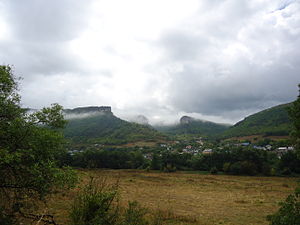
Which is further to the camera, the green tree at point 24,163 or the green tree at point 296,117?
the green tree at point 296,117

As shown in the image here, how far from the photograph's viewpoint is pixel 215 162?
2680 inches

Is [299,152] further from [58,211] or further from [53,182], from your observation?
[58,211]

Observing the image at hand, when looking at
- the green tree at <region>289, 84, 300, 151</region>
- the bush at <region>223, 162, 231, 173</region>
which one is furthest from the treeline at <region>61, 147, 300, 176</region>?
the green tree at <region>289, 84, 300, 151</region>

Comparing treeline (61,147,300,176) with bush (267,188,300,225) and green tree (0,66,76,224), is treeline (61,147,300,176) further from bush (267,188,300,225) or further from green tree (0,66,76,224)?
bush (267,188,300,225)

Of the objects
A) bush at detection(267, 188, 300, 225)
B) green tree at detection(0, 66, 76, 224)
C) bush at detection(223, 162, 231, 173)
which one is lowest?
bush at detection(223, 162, 231, 173)

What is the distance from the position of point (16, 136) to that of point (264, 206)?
2453 cm

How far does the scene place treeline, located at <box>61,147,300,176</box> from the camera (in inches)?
2338

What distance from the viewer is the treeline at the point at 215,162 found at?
59388mm

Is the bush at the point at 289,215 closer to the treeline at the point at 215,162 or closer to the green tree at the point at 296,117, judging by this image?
the green tree at the point at 296,117

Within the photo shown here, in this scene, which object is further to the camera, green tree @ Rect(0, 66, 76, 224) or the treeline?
the treeline

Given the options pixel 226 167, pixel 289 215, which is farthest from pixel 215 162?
pixel 289 215

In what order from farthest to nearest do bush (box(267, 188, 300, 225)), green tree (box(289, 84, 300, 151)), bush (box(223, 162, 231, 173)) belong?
bush (box(223, 162, 231, 173)) < green tree (box(289, 84, 300, 151)) < bush (box(267, 188, 300, 225))

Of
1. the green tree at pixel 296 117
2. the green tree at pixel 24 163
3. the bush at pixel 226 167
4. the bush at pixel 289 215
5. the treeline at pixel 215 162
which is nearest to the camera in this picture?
the bush at pixel 289 215

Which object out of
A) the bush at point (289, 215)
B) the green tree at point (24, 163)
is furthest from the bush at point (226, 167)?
the green tree at point (24, 163)
